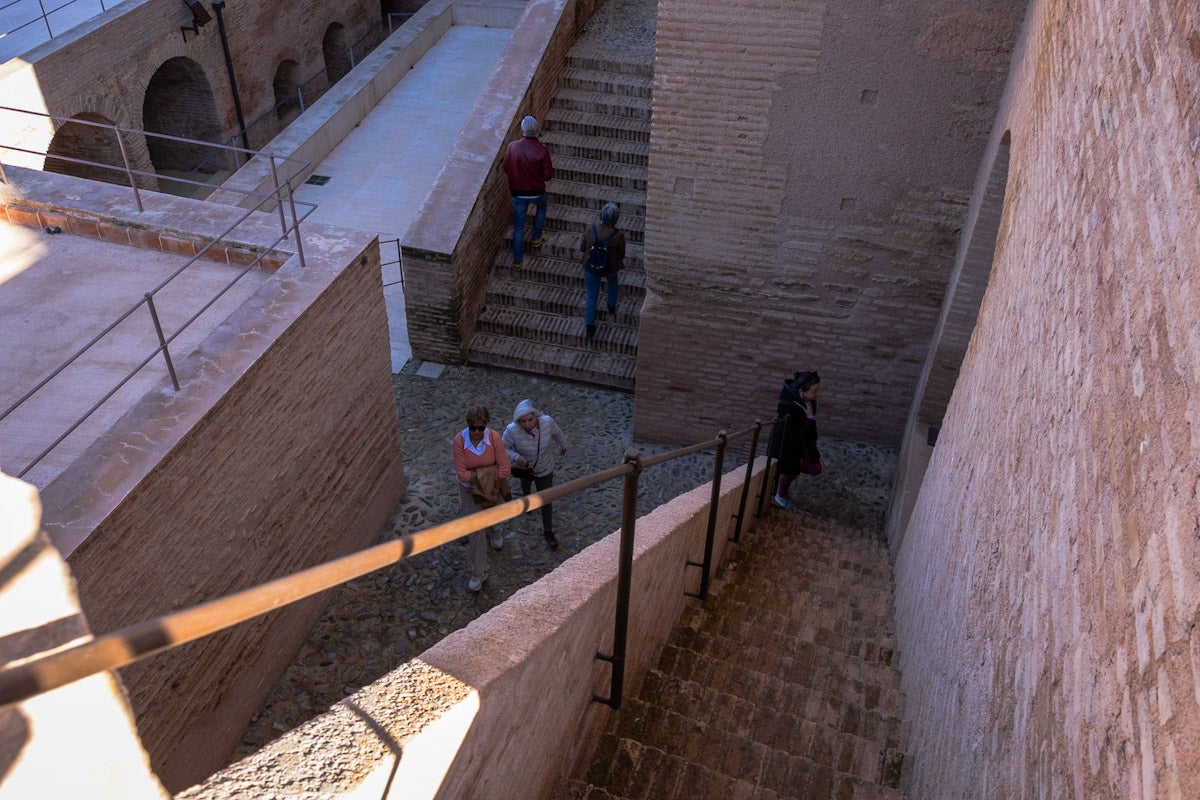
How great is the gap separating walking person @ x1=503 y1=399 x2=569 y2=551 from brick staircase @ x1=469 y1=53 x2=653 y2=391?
103 inches

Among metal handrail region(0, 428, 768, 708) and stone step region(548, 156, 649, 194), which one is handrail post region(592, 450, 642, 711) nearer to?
metal handrail region(0, 428, 768, 708)

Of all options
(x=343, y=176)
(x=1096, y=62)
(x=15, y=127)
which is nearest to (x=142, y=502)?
(x=1096, y=62)

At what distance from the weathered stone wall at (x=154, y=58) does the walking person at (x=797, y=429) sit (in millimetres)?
8271

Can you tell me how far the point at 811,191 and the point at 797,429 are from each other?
5.66 feet

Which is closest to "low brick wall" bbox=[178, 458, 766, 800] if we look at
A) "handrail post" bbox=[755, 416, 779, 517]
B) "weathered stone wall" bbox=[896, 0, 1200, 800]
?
"weathered stone wall" bbox=[896, 0, 1200, 800]

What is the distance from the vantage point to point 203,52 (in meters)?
12.9

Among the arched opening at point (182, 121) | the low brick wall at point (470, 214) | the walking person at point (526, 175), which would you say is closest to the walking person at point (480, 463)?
the low brick wall at point (470, 214)

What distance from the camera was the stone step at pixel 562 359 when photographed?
8.91m

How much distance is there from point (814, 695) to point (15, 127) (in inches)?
385

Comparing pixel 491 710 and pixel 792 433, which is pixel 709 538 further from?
pixel 491 710

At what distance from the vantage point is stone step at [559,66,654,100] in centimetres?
1049

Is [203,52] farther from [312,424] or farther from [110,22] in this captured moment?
[312,424]

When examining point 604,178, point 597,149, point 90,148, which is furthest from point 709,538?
point 90,148

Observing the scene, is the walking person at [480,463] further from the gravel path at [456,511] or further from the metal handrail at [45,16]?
the metal handrail at [45,16]
